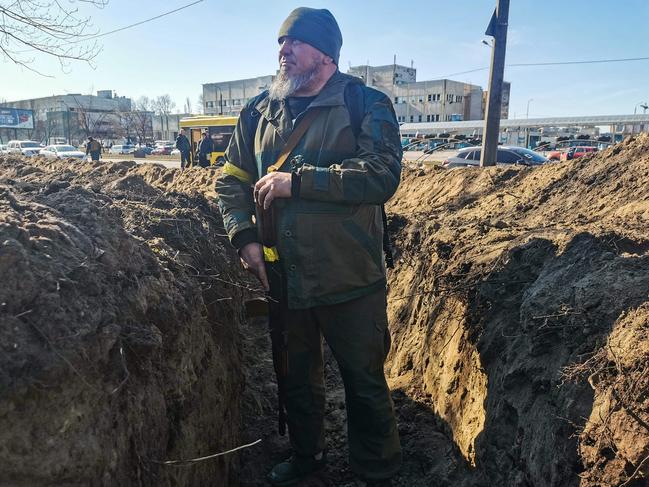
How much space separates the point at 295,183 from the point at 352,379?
1.10 metres

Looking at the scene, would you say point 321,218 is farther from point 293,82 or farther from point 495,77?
point 495,77

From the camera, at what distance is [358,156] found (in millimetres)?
2395

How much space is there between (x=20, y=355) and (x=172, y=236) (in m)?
1.79

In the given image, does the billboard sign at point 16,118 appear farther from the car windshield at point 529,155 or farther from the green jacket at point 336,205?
the green jacket at point 336,205

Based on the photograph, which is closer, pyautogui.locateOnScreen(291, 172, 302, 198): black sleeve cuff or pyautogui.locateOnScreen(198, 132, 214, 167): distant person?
pyautogui.locateOnScreen(291, 172, 302, 198): black sleeve cuff

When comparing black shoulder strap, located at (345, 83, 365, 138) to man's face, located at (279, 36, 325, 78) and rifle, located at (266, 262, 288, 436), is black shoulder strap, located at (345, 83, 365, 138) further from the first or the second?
rifle, located at (266, 262, 288, 436)

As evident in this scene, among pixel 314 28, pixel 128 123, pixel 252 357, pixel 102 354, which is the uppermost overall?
pixel 128 123

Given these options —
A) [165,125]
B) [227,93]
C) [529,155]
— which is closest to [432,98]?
[227,93]

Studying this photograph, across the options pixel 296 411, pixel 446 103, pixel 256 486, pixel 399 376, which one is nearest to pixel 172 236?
pixel 296 411

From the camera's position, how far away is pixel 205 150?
18.0 meters

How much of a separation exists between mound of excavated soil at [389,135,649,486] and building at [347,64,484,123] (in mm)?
62891

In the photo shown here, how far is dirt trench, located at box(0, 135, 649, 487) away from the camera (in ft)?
5.41

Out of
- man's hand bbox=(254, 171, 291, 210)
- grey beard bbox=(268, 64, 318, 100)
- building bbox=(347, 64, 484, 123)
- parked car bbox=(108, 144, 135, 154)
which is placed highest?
building bbox=(347, 64, 484, 123)

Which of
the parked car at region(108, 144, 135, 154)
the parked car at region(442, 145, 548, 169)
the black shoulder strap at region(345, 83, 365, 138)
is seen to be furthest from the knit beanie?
the parked car at region(108, 144, 135, 154)
